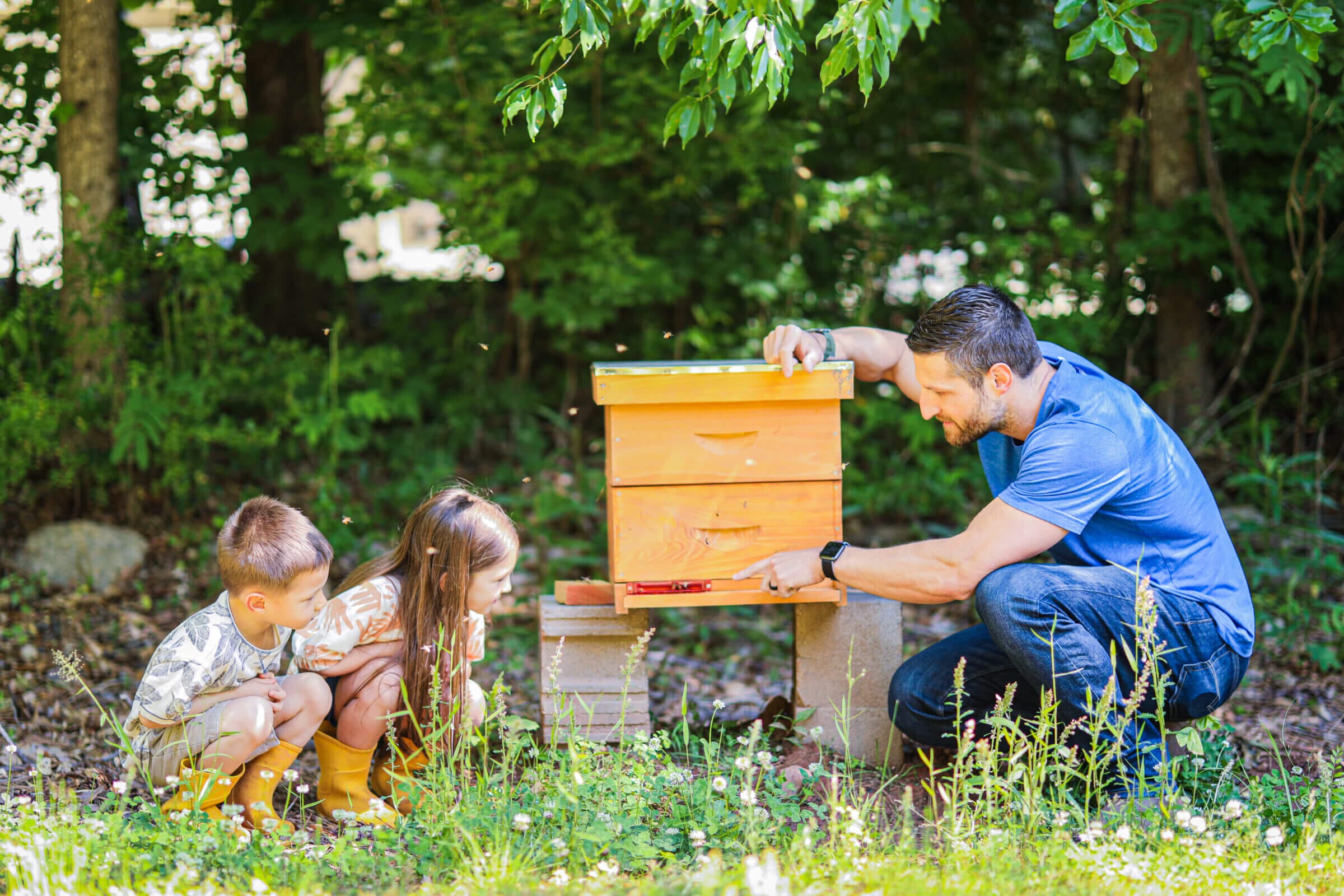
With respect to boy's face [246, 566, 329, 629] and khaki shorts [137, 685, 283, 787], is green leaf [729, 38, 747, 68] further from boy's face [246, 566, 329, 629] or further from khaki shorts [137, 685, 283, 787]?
khaki shorts [137, 685, 283, 787]

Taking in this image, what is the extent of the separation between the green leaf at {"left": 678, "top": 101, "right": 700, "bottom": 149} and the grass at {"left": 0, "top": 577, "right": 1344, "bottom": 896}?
131cm

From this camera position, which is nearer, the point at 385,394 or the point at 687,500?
the point at 687,500

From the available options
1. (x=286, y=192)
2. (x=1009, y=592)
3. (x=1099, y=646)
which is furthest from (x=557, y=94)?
(x=286, y=192)

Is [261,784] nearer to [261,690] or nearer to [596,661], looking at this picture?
[261,690]

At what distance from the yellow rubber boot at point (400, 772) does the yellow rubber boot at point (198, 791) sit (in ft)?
1.24

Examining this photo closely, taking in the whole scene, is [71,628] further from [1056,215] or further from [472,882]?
[1056,215]

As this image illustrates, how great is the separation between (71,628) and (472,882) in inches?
123

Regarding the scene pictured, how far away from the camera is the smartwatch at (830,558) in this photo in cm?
300

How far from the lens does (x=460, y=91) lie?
5.69 metres

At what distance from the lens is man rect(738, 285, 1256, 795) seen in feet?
9.39

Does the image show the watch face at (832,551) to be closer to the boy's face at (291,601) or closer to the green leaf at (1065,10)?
the boy's face at (291,601)

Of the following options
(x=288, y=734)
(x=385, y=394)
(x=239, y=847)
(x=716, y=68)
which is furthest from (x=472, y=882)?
(x=385, y=394)

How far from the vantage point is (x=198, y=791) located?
2699 millimetres

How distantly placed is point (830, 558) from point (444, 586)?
101 cm
